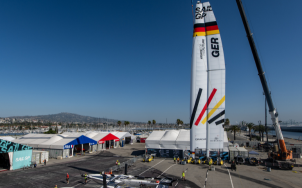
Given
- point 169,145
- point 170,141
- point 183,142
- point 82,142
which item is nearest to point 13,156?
point 82,142

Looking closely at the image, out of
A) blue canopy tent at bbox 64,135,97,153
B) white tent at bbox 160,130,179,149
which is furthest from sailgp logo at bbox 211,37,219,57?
blue canopy tent at bbox 64,135,97,153

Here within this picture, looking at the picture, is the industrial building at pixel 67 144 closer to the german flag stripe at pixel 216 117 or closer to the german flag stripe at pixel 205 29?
the german flag stripe at pixel 216 117

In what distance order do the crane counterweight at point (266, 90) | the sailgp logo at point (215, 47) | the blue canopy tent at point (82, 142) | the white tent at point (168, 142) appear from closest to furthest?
the sailgp logo at point (215, 47) < the crane counterweight at point (266, 90) < the white tent at point (168, 142) < the blue canopy tent at point (82, 142)

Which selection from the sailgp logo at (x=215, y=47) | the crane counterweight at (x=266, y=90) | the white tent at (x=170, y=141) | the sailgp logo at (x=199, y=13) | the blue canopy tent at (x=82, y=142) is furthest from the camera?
the blue canopy tent at (x=82, y=142)

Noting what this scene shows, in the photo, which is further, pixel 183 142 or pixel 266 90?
pixel 183 142

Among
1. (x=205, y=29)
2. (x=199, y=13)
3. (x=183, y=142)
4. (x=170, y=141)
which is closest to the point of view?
(x=205, y=29)

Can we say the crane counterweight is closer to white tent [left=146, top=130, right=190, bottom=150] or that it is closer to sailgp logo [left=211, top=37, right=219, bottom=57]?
sailgp logo [left=211, top=37, right=219, bottom=57]

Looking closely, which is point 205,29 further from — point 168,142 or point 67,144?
point 67,144

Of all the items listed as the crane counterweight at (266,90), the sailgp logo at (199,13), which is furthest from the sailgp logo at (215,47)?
the crane counterweight at (266,90)

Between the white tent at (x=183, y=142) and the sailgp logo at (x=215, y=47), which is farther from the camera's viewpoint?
the white tent at (x=183, y=142)

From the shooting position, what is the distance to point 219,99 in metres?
17.3

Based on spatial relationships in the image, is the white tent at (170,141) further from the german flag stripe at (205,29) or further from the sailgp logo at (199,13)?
the sailgp logo at (199,13)

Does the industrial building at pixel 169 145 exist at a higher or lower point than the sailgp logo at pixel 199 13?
lower

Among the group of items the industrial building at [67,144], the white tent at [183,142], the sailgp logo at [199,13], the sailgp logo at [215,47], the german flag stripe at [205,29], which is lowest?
the industrial building at [67,144]
